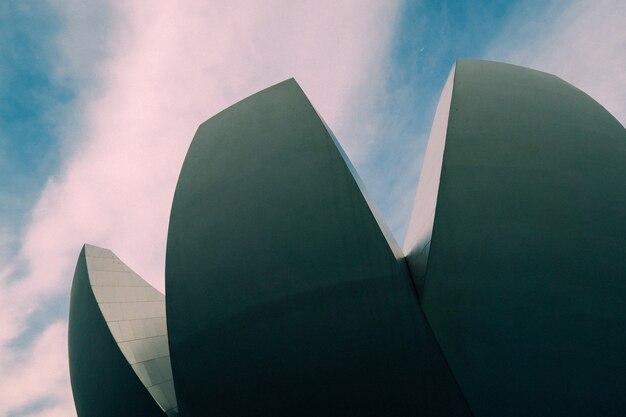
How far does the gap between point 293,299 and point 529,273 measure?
161 inches

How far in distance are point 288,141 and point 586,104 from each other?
272 inches

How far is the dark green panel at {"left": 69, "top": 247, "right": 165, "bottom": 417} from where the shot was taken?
8680 mm

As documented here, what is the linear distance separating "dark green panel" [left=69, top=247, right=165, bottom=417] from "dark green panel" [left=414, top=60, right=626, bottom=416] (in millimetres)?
7551

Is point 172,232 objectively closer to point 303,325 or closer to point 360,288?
point 303,325

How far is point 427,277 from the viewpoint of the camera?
19.7ft

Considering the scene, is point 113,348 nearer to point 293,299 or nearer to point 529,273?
point 293,299

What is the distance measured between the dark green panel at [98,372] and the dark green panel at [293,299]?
2.59 metres

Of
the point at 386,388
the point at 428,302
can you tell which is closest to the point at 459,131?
the point at 428,302

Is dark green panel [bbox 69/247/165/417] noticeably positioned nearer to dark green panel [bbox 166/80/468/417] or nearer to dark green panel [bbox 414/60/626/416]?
dark green panel [bbox 166/80/468/417]

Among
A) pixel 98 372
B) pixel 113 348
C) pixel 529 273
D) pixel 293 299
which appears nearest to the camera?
pixel 529 273

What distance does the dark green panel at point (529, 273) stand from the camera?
5.64 m

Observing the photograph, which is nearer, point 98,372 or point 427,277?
point 427,277

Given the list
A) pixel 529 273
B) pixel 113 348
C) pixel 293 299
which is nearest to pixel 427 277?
pixel 529 273

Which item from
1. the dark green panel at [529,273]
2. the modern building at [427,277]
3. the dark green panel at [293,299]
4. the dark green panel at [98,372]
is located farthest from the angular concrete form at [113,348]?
the dark green panel at [529,273]
